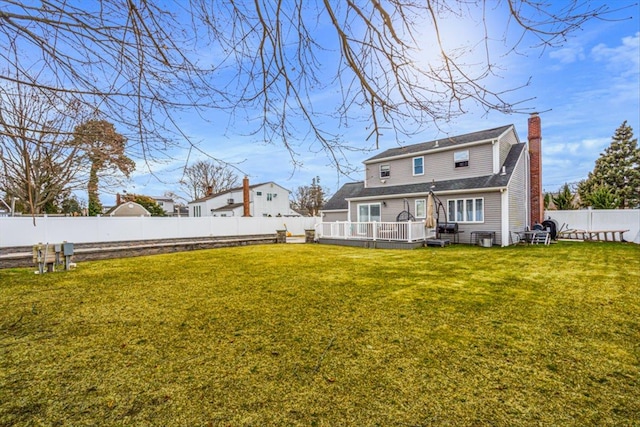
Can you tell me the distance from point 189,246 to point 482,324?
1305cm

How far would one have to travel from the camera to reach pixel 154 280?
6.63m

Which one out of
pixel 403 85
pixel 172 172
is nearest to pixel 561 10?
pixel 403 85

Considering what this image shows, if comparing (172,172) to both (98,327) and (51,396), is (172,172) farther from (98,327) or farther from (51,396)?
(98,327)

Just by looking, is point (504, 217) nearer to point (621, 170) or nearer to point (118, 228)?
point (118, 228)

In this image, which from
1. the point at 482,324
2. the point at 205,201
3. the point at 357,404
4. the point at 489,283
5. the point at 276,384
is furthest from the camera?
the point at 205,201

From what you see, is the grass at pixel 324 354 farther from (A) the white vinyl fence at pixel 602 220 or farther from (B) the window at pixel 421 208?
(A) the white vinyl fence at pixel 602 220

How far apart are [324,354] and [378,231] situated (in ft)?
39.3

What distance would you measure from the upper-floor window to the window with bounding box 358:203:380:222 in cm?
278

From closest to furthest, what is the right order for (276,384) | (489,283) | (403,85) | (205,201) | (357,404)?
(357,404) < (276,384) < (403,85) < (489,283) < (205,201)

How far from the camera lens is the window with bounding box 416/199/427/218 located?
598 inches

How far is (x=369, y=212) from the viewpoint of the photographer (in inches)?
703

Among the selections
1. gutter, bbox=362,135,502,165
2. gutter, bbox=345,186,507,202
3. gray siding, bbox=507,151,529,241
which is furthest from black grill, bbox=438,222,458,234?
gutter, bbox=362,135,502,165

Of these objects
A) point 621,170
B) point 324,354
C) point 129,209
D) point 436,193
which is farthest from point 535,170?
point 129,209

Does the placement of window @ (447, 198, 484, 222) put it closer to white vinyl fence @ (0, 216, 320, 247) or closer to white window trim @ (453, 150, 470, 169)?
white window trim @ (453, 150, 470, 169)
